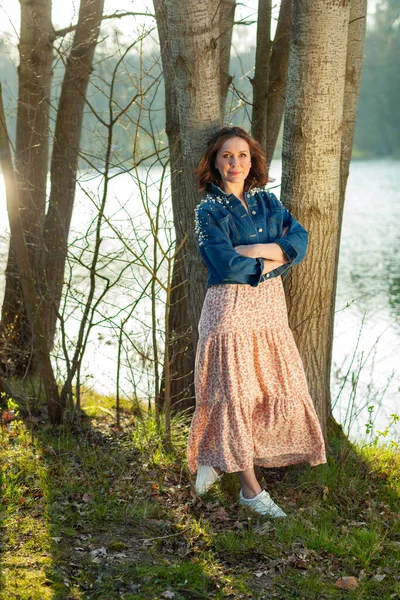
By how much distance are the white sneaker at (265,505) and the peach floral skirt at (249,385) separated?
186 mm

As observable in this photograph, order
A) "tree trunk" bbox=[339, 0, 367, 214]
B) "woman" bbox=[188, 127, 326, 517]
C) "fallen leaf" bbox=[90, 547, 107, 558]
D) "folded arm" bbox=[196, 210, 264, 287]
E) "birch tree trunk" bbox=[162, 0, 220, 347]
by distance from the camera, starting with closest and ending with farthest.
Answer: "fallen leaf" bbox=[90, 547, 107, 558], "folded arm" bbox=[196, 210, 264, 287], "woman" bbox=[188, 127, 326, 517], "birch tree trunk" bbox=[162, 0, 220, 347], "tree trunk" bbox=[339, 0, 367, 214]

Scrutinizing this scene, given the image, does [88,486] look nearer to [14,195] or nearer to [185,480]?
[185,480]

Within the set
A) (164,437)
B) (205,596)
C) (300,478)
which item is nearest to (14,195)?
(164,437)

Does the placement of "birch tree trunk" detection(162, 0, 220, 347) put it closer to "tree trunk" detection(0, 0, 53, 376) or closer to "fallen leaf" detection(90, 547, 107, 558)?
"fallen leaf" detection(90, 547, 107, 558)

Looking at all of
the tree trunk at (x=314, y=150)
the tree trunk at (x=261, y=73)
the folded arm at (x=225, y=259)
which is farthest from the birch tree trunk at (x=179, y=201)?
the folded arm at (x=225, y=259)

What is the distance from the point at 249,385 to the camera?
394cm

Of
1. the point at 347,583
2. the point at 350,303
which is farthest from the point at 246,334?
the point at 350,303

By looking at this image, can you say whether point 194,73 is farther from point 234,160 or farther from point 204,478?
point 204,478

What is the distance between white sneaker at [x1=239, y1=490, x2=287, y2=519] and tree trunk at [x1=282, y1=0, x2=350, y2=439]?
2.65ft

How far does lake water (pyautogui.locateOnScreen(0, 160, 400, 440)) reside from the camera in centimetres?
555

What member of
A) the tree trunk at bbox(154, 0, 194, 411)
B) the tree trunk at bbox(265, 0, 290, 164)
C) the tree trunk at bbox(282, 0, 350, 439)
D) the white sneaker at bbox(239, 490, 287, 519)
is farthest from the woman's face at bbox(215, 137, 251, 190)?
the tree trunk at bbox(265, 0, 290, 164)

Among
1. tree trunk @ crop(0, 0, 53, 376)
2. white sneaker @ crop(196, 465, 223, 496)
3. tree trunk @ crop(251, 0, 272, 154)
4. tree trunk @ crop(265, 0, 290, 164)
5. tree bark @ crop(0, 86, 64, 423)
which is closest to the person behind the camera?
white sneaker @ crop(196, 465, 223, 496)

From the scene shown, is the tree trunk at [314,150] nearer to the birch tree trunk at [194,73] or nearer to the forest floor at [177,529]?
the birch tree trunk at [194,73]

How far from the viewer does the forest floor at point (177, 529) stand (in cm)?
331
